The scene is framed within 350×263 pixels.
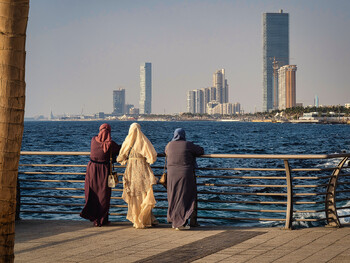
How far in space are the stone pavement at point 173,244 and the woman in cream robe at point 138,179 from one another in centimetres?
28

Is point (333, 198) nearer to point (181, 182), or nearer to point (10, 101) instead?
point (181, 182)

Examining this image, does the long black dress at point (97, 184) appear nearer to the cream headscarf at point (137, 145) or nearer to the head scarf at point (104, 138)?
the head scarf at point (104, 138)

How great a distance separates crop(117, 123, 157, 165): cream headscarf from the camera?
8.05 metres

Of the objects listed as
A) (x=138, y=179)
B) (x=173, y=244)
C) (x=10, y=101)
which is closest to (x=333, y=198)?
(x=173, y=244)

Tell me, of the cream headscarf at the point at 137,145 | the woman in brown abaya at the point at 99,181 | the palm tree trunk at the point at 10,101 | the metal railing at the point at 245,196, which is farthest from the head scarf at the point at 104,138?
the palm tree trunk at the point at 10,101

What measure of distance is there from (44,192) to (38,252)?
655 inches

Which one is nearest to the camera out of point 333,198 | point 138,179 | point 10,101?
point 10,101

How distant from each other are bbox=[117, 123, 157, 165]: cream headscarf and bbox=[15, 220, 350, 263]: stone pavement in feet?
3.79

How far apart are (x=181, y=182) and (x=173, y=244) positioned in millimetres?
1299

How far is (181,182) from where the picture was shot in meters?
8.03

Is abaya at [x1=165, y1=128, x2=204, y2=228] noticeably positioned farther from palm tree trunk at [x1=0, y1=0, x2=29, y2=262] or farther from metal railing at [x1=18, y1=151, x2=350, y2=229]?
palm tree trunk at [x1=0, y1=0, x2=29, y2=262]

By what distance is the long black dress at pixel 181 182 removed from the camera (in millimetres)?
8008

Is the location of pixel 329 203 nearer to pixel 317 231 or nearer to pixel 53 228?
pixel 317 231

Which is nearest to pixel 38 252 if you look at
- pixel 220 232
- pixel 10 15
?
pixel 220 232
